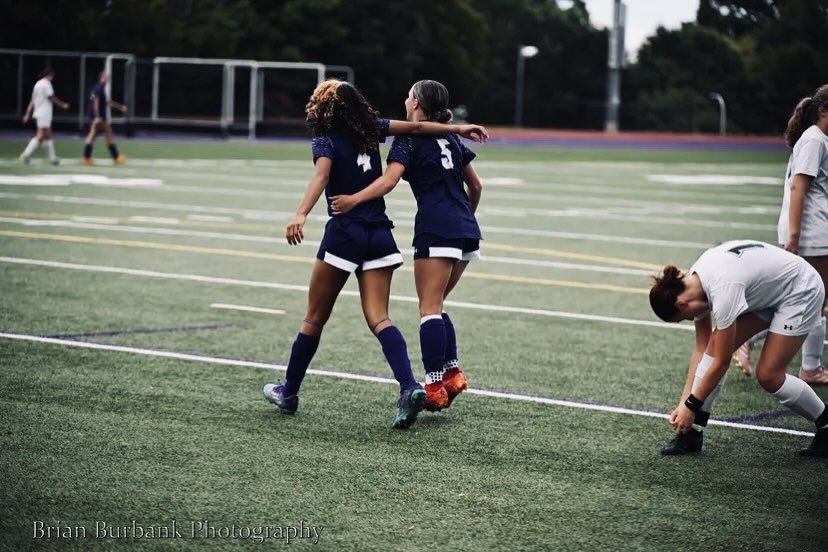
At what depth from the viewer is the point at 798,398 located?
7.10 m

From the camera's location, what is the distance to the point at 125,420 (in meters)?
7.46

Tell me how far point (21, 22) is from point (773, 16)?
43.6 meters

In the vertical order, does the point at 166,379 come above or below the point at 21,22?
below

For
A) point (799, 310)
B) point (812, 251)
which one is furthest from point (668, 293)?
point (812, 251)

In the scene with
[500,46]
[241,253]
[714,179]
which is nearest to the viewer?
[241,253]

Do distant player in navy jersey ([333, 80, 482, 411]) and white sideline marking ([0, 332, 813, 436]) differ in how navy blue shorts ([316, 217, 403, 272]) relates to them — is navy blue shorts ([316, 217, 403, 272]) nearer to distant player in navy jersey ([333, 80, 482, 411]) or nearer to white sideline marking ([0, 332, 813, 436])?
distant player in navy jersey ([333, 80, 482, 411])

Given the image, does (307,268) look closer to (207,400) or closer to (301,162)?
(207,400)

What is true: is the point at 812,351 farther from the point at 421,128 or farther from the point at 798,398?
the point at 421,128

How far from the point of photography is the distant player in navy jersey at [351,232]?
24.6 feet

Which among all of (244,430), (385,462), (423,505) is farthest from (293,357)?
(423,505)

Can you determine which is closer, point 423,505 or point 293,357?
point 423,505

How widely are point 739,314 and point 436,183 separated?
190 cm

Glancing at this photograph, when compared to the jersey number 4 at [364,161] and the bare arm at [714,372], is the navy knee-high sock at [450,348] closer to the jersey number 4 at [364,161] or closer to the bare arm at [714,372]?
the jersey number 4 at [364,161]

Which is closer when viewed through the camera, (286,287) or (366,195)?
(366,195)
